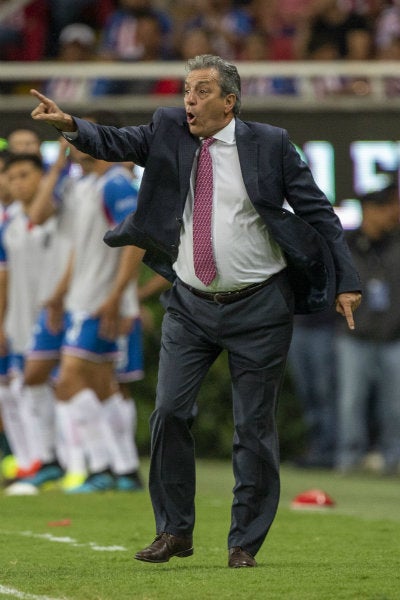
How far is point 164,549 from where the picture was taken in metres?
7.45

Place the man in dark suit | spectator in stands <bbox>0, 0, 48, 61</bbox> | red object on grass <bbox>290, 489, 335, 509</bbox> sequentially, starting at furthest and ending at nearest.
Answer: spectator in stands <bbox>0, 0, 48, 61</bbox> < red object on grass <bbox>290, 489, 335, 509</bbox> < the man in dark suit

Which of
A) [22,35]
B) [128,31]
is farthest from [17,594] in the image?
[22,35]

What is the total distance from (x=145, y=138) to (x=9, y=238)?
5.71 m

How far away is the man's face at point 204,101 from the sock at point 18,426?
603 cm

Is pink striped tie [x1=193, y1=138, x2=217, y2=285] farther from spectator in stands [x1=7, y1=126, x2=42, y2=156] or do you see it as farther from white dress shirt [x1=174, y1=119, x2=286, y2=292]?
spectator in stands [x1=7, y1=126, x2=42, y2=156]

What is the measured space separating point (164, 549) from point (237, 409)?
73 cm

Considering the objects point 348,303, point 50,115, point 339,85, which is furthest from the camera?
point 339,85

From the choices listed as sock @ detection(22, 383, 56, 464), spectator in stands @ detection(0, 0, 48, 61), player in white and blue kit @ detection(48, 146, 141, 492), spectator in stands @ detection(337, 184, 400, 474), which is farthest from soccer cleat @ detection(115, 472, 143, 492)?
spectator in stands @ detection(0, 0, 48, 61)

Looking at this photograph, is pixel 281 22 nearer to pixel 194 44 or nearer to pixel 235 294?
pixel 194 44

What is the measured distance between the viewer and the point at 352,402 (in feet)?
47.8

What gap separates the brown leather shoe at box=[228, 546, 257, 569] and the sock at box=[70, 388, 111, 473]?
4625mm

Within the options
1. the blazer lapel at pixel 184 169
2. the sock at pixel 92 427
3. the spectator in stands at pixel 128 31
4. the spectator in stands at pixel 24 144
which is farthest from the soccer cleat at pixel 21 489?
the spectator in stands at pixel 128 31

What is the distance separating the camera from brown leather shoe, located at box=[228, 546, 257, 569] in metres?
7.47

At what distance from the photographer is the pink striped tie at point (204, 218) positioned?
7.47 metres
